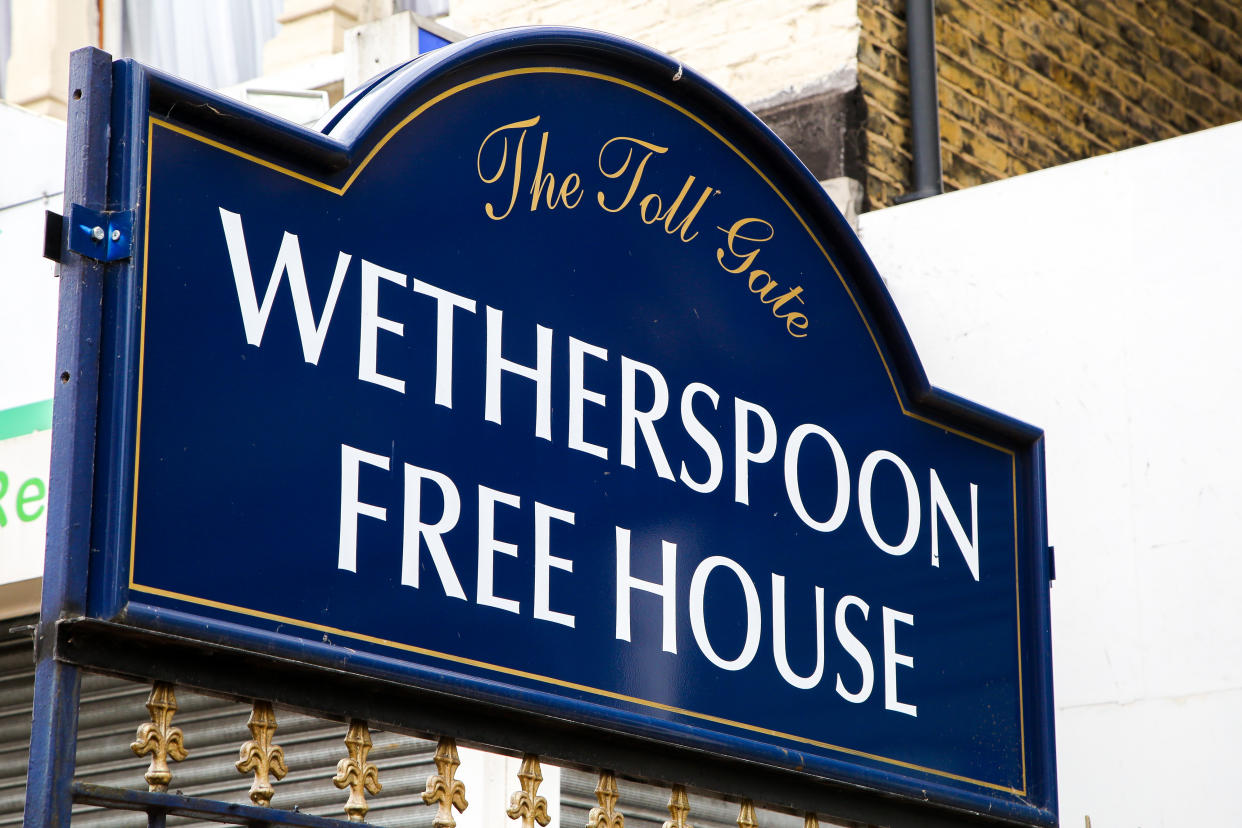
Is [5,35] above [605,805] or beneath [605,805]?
above

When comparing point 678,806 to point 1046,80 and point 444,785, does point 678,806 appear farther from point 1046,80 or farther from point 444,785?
point 1046,80

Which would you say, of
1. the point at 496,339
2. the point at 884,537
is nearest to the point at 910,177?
the point at 884,537

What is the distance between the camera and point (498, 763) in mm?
5902

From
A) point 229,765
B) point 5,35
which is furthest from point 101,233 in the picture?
point 5,35

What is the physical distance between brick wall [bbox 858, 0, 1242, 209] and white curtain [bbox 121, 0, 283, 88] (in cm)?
368

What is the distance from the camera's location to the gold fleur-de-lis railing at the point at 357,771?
87.8 inches

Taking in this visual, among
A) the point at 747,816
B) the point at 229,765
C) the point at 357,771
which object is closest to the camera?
the point at 357,771

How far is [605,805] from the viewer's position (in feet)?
8.41

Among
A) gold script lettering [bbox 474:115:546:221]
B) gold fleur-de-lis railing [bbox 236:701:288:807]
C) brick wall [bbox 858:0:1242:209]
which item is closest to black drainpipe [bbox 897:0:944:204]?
brick wall [bbox 858:0:1242:209]

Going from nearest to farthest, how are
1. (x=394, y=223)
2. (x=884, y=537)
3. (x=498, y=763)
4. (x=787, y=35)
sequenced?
(x=394, y=223), (x=884, y=537), (x=498, y=763), (x=787, y=35)

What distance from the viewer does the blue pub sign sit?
2.10 meters

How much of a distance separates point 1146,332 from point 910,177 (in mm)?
1535

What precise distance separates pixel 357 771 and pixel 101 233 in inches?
29.0

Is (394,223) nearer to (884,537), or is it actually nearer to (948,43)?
(884,537)
